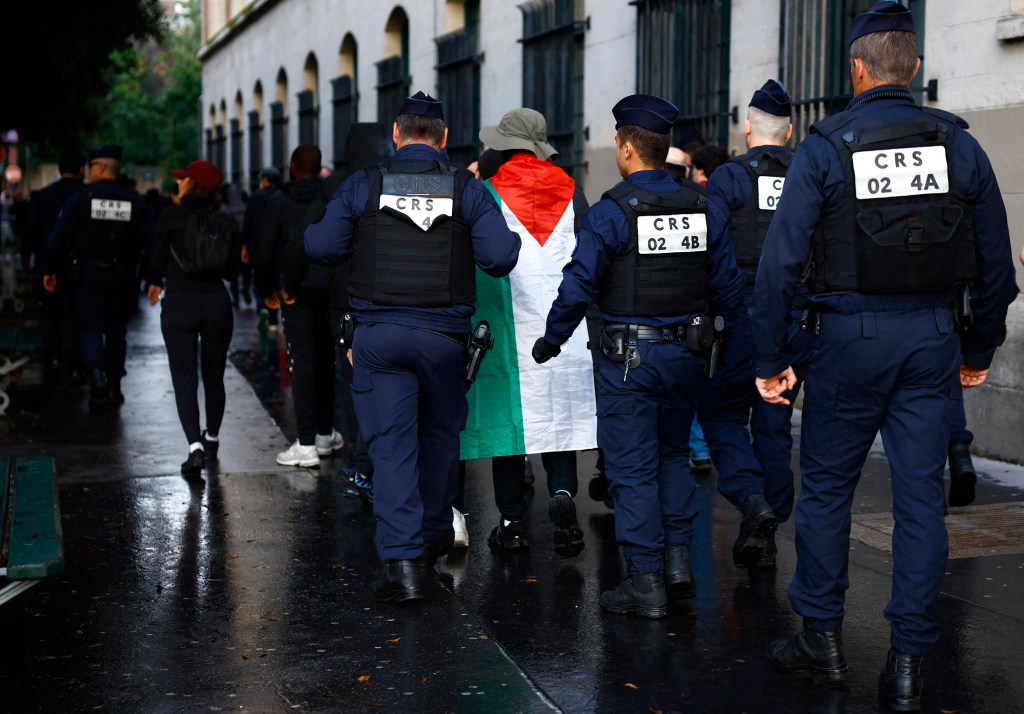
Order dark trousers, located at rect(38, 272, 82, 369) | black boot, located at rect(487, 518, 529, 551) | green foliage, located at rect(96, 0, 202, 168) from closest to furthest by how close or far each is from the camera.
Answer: black boot, located at rect(487, 518, 529, 551), dark trousers, located at rect(38, 272, 82, 369), green foliage, located at rect(96, 0, 202, 168)

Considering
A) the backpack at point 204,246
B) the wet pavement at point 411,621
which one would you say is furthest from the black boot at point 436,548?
the backpack at point 204,246

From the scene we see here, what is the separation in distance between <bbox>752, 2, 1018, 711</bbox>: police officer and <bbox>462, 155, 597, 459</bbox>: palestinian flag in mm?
1740

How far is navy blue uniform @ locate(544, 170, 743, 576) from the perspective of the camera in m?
5.08

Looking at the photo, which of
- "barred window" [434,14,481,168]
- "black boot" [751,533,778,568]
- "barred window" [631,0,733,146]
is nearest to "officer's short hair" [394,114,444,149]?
"black boot" [751,533,778,568]

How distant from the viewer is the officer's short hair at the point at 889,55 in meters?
4.24

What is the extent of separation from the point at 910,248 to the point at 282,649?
96.1 inches

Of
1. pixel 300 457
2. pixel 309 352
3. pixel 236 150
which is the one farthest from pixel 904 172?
pixel 236 150

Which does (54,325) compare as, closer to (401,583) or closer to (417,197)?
(417,197)

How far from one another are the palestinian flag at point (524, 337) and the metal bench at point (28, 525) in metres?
1.73

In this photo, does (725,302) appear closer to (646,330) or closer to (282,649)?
(646,330)

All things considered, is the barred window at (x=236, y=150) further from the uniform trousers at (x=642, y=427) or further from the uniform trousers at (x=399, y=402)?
the uniform trousers at (x=642, y=427)

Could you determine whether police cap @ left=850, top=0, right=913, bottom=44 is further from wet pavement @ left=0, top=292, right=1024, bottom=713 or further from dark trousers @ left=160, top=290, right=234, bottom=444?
dark trousers @ left=160, top=290, right=234, bottom=444

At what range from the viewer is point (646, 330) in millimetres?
5109

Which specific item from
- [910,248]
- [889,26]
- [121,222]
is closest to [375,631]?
[910,248]
